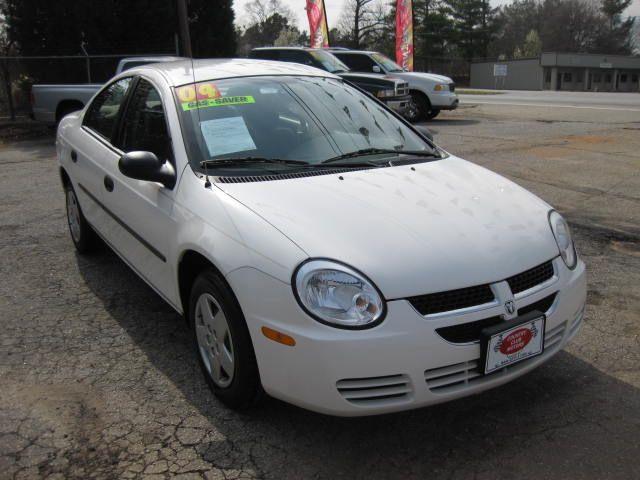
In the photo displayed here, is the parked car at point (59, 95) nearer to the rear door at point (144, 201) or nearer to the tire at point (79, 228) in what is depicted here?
the tire at point (79, 228)

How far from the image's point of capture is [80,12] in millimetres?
17953

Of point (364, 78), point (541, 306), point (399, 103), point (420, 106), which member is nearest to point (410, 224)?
point (541, 306)

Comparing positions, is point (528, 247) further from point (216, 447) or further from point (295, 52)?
point (295, 52)

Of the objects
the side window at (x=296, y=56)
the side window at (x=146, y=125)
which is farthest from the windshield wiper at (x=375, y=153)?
the side window at (x=296, y=56)

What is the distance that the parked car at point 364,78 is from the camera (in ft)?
43.2

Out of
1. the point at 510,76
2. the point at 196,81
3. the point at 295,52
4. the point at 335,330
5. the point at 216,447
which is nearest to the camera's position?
the point at 335,330

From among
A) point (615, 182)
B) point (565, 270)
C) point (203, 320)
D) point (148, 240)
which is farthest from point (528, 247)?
point (615, 182)

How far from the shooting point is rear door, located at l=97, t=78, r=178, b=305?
3209mm

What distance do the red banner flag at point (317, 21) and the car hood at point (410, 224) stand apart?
25.3 metres

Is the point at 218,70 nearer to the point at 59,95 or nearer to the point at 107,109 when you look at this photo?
the point at 107,109

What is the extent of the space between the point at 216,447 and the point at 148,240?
1272mm

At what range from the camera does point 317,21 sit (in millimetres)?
27062

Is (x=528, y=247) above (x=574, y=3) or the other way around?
the other way around

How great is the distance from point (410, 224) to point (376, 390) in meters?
0.73
